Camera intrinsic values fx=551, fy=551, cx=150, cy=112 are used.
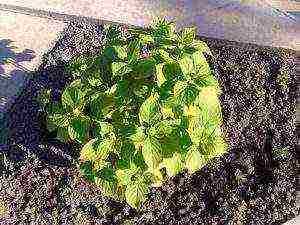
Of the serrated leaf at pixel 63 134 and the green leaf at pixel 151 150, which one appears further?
the serrated leaf at pixel 63 134

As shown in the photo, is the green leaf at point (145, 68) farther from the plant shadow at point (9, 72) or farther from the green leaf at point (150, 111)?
the plant shadow at point (9, 72)

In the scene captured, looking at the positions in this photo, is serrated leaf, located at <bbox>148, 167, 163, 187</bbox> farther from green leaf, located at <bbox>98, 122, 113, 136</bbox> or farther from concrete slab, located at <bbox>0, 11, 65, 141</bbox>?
concrete slab, located at <bbox>0, 11, 65, 141</bbox>

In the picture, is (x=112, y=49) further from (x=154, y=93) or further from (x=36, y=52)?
(x=36, y=52)

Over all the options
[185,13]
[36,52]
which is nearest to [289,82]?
[185,13]

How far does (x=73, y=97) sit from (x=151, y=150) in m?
0.72

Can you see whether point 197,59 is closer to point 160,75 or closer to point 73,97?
point 160,75

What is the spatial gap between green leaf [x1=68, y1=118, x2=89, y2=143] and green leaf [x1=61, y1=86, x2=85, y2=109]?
112 mm

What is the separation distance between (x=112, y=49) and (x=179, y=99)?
683 mm

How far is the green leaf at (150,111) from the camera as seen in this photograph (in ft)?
11.6

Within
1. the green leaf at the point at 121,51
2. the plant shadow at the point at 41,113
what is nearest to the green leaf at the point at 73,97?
the green leaf at the point at 121,51

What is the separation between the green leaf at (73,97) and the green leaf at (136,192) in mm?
670

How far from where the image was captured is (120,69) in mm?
3654

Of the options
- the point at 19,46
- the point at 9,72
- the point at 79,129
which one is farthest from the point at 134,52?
the point at 19,46

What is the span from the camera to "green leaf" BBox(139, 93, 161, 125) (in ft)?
11.6
